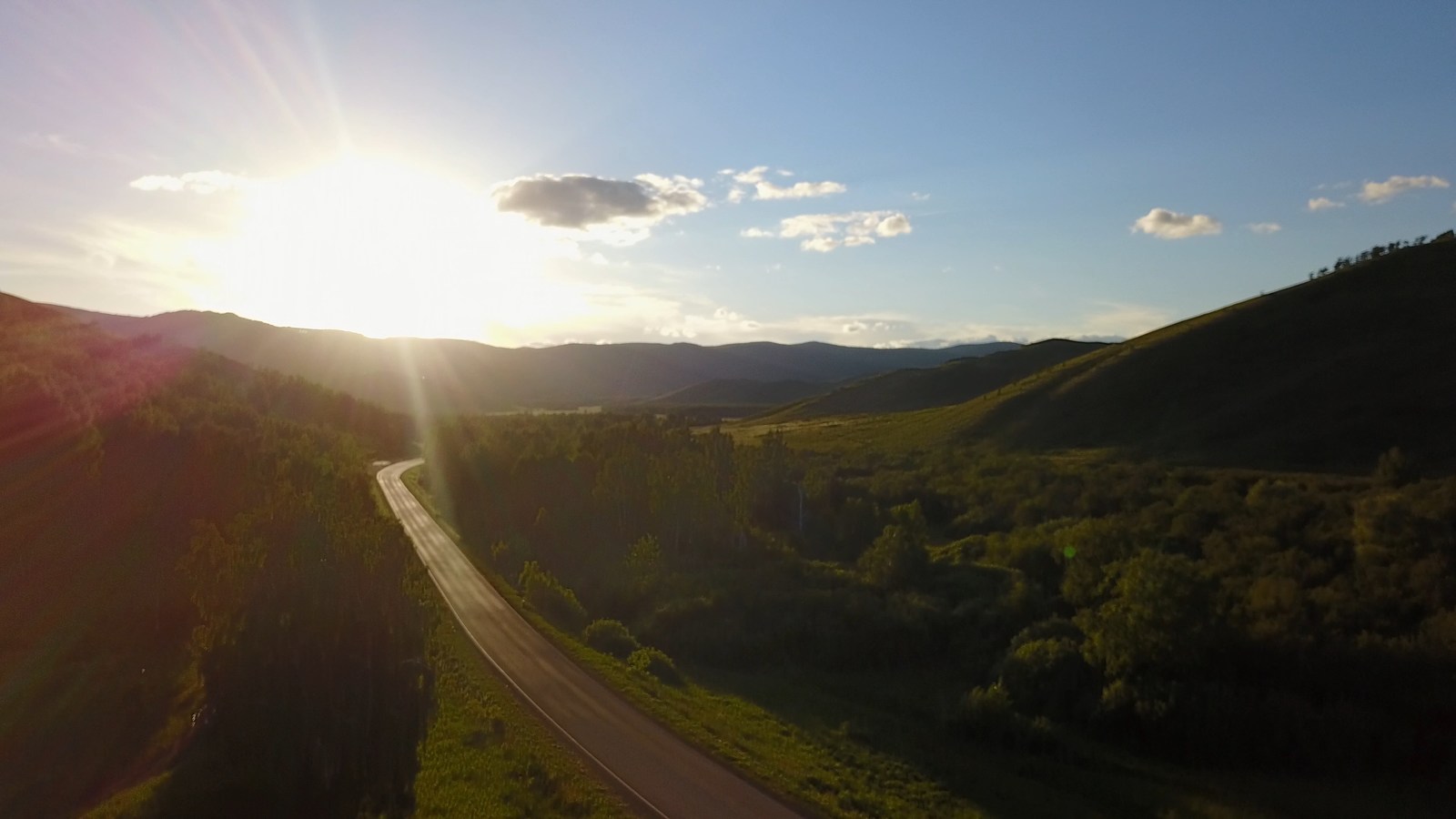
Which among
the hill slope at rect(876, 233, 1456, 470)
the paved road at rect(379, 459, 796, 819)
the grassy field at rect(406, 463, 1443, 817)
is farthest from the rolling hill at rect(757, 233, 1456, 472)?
the paved road at rect(379, 459, 796, 819)

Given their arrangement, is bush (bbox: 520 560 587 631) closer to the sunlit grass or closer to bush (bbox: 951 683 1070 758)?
the sunlit grass

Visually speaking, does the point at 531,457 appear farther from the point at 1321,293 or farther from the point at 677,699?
the point at 1321,293

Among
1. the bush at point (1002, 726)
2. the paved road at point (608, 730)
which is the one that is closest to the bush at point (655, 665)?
the paved road at point (608, 730)

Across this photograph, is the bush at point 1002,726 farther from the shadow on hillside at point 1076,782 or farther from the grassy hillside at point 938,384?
the grassy hillside at point 938,384

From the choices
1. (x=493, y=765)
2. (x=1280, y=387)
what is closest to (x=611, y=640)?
(x=493, y=765)

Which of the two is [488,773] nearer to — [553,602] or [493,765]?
[493,765]
